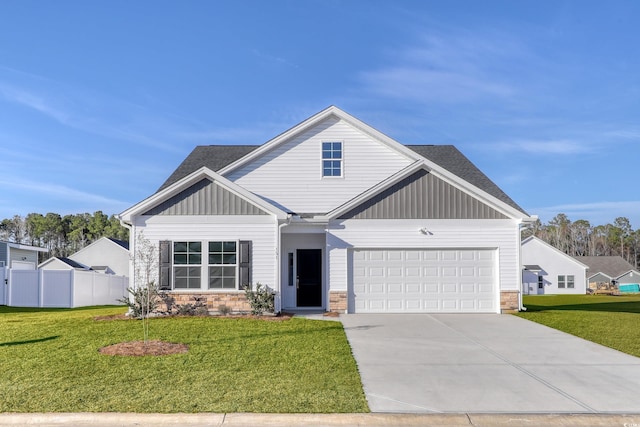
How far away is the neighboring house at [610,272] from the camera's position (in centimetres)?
5784

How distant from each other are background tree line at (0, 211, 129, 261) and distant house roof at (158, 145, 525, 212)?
200 ft

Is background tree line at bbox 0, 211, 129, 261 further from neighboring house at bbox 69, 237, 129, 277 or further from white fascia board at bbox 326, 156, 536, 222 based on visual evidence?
white fascia board at bbox 326, 156, 536, 222

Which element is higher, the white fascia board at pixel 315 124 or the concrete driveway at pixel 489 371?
the white fascia board at pixel 315 124

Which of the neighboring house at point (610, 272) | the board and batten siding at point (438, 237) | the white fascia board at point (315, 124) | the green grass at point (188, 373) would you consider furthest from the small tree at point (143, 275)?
the neighboring house at point (610, 272)

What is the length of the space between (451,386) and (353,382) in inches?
56.5

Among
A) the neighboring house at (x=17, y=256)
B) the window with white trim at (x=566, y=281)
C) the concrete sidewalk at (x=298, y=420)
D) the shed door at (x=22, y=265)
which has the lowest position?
the window with white trim at (x=566, y=281)

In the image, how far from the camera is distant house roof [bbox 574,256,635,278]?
59.1 metres

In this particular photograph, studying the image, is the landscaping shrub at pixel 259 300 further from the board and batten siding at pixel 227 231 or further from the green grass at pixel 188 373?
the green grass at pixel 188 373

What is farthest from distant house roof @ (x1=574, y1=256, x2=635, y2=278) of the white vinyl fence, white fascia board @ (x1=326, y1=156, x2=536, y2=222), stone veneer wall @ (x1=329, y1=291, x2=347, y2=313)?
the white vinyl fence

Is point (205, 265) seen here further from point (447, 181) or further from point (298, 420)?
point (298, 420)

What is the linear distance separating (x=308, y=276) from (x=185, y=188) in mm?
5302

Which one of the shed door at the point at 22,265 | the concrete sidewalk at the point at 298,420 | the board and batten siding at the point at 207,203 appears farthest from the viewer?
the shed door at the point at 22,265

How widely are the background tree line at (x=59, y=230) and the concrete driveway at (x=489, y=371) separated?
73375 millimetres

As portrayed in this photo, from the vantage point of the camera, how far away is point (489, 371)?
8094 mm
